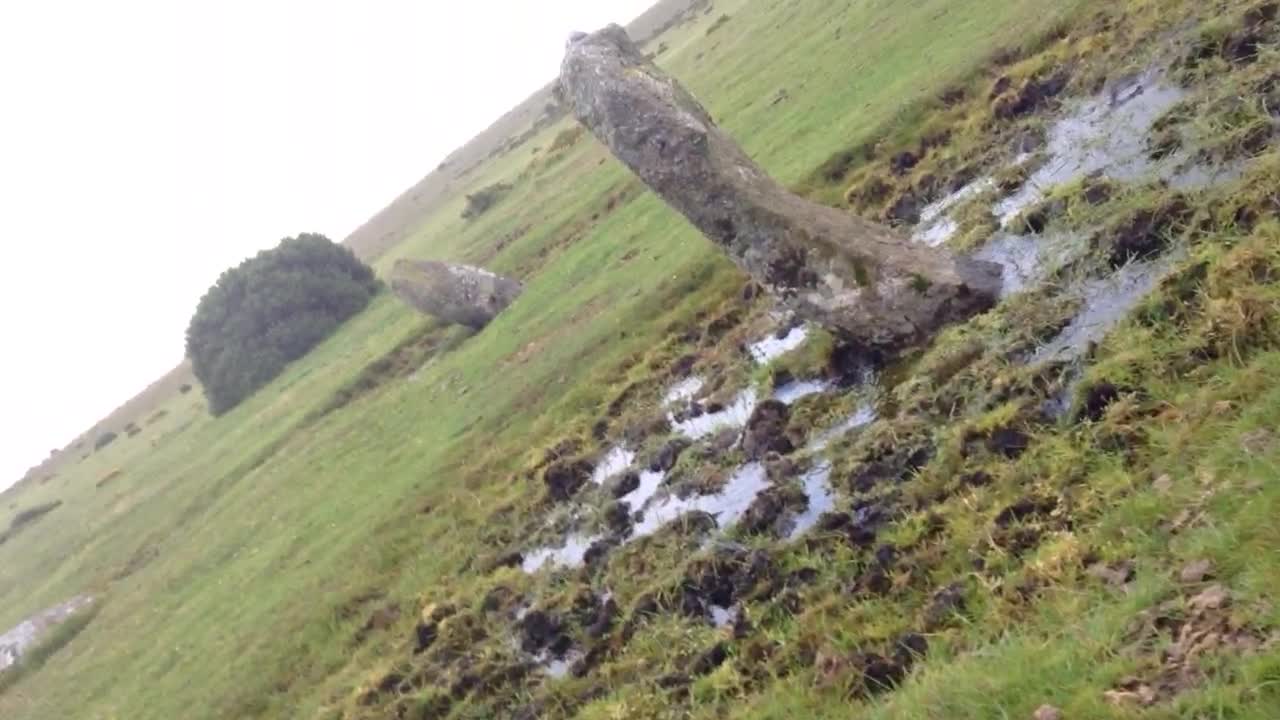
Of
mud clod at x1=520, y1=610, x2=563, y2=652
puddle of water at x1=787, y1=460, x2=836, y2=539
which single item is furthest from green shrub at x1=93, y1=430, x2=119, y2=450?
puddle of water at x1=787, y1=460, x2=836, y2=539

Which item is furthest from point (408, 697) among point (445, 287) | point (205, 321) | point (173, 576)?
point (205, 321)

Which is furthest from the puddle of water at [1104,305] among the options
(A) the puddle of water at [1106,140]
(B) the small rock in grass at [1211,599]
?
(B) the small rock in grass at [1211,599]

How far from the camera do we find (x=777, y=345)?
18.2 meters

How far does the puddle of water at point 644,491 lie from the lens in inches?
646

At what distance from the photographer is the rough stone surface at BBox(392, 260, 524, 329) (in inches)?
1432

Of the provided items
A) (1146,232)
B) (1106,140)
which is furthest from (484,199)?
(1146,232)

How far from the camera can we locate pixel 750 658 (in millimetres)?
11359

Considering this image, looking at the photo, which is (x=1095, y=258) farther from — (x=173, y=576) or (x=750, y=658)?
(x=173, y=576)

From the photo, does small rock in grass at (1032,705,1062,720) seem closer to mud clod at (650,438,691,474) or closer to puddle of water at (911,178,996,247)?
mud clod at (650,438,691,474)

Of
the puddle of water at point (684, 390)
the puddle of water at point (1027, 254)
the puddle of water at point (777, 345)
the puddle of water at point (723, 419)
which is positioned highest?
the puddle of water at point (684, 390)

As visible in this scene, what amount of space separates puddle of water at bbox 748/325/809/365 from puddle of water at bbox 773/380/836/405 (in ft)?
3.69

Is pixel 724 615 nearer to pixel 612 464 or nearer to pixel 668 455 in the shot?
pixel 668 455

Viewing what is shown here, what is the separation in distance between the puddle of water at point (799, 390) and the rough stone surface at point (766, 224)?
0.87m

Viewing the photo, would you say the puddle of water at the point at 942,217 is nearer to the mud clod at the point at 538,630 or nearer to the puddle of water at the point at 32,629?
the mud clod at the point at 538,630
